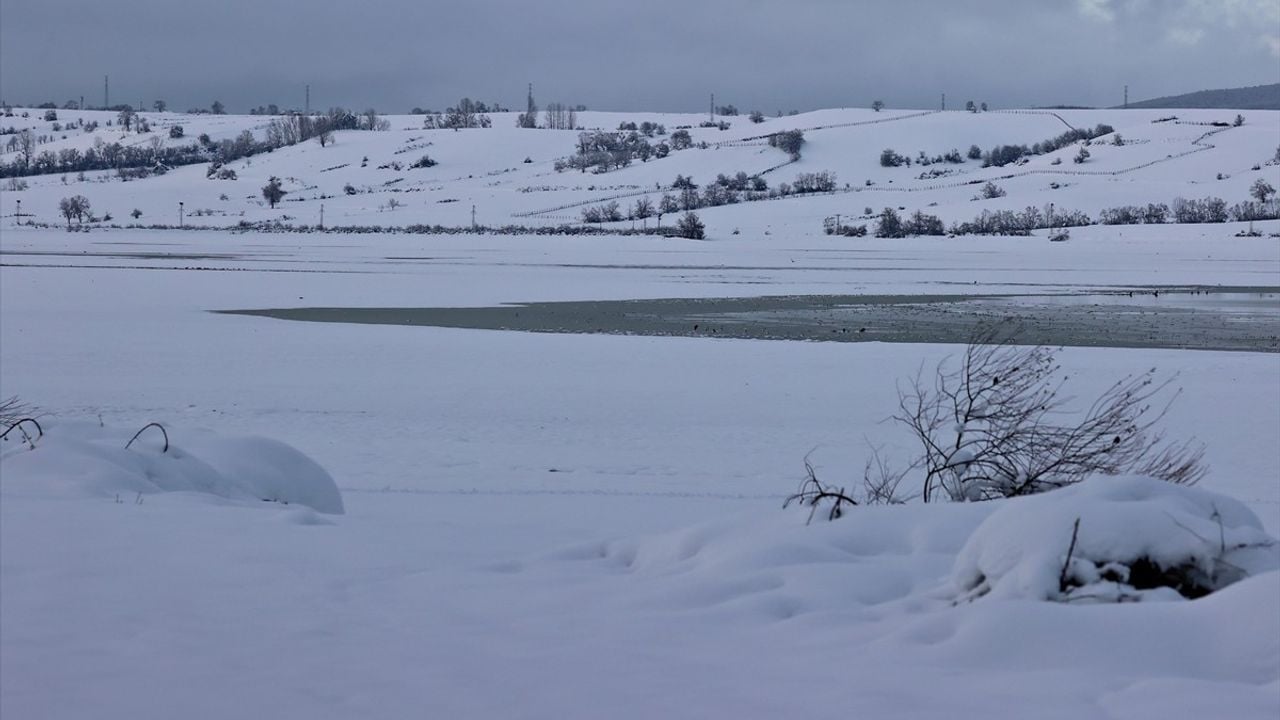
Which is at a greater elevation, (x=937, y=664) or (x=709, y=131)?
(x=709, y=131)

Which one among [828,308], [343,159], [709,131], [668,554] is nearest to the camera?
[668,554]

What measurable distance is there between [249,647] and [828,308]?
25.5 meters

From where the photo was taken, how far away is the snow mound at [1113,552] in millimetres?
5207

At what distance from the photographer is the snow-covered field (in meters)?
4.58

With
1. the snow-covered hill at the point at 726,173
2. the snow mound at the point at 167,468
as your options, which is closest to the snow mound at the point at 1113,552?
the snow mound at the point at 167,468

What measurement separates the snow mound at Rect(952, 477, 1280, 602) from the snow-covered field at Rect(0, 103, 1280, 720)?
33 millimetres

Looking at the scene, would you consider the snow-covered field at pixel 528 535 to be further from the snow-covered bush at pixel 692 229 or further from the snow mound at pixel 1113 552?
the snow-covered bush at pixel 692 229

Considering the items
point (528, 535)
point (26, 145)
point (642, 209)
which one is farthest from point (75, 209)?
point (528, 535)

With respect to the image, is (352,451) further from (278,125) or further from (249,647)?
(278,125)

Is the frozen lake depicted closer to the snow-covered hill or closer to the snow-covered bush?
the snow-covered bush

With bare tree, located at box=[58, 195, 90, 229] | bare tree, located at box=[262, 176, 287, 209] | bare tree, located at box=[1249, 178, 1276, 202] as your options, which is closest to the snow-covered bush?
bare tree, located at box=[1249, 178, 1276, 202]

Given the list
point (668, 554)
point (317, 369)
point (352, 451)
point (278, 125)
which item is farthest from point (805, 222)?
point (278, 125)

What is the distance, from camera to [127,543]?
6785mm

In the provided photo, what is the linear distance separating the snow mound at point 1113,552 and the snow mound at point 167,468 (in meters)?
5.27
